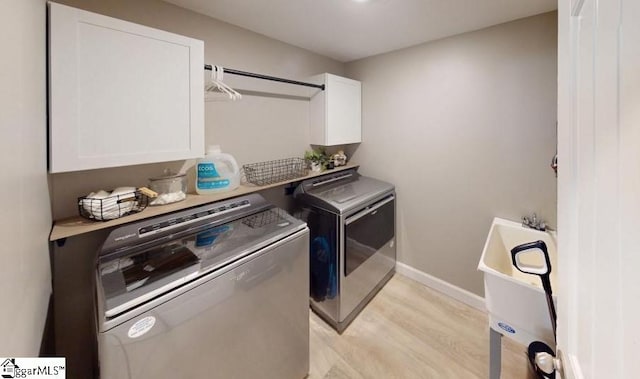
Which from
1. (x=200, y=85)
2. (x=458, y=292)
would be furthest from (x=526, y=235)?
(x=200, y=85)

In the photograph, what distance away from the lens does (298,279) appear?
4.52 ft

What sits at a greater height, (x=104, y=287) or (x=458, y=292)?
(x=104, y=287)

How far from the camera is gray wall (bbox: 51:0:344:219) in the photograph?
1254 mm

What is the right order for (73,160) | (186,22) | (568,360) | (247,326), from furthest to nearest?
(186,22) → (247,326) → (73,160) → (568,360)

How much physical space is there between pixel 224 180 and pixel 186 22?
101cm

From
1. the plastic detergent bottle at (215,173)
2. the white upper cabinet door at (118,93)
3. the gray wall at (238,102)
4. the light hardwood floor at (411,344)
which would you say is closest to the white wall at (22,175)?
the white upper cabinet door at (118,93)

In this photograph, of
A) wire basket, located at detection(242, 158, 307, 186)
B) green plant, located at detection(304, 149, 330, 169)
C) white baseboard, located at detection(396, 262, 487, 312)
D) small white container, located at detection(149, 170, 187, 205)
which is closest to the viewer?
small white container, located at detection(149, 170, 187, 205)

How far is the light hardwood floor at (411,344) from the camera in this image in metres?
1.57

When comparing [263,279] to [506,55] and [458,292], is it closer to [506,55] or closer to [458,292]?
[458,292]

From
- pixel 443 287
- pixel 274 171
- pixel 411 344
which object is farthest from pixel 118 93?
pixel 443 287

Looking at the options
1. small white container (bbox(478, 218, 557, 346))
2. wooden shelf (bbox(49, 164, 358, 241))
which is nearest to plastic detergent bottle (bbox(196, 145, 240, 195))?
wooden shelf (bbox(49, 164, 358, 241))

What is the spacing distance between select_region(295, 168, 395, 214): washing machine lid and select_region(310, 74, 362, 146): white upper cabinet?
1.20 feet

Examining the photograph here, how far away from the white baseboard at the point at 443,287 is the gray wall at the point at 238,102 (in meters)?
1.63

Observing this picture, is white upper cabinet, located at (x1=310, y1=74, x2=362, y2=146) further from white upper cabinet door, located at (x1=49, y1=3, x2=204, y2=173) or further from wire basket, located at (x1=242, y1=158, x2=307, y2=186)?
white upper cabinet door, located at (x1=49, y1=3, x2=204, y2=173)
